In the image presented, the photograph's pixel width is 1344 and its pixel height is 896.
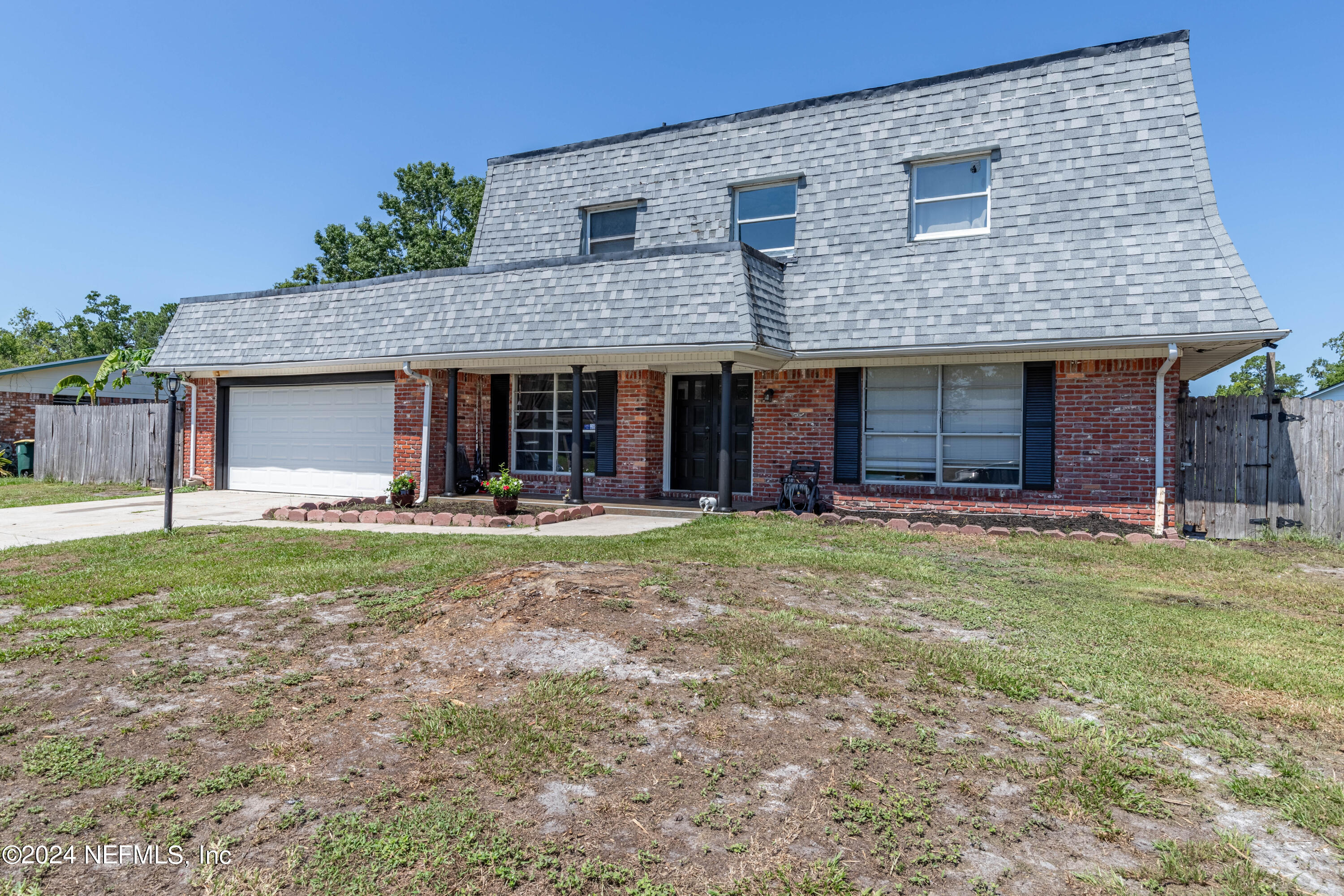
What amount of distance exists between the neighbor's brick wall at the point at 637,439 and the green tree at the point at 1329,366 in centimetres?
5247

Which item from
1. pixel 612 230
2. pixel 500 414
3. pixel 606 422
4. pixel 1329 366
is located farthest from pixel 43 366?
pixel 1329 366

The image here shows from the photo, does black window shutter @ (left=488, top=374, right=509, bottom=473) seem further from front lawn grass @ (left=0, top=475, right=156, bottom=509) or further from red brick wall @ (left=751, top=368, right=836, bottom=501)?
front lawn grass @ (left=0, top=475, right=156, bottom=509)

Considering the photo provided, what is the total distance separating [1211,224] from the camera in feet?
33.5

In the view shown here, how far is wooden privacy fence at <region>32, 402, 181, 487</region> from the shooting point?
1670cm

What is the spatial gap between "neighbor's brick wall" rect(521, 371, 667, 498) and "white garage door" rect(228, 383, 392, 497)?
180 inches

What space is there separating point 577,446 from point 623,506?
1307 millimetres

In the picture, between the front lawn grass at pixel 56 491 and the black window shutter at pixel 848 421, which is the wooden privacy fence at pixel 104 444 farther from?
the black window shutter at pixel 848 421

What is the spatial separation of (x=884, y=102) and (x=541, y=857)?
13195 mm

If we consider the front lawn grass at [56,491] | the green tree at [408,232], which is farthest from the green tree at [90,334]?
the front lawn grass at [56,491]

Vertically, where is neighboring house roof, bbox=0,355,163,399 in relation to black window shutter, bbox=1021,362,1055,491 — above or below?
above

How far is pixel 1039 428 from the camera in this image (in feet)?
35.9

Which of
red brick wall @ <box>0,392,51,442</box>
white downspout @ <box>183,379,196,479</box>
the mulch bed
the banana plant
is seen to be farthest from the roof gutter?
red brick wall @ <box>0,392,51,442</box>

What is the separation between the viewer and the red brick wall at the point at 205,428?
16.2 m

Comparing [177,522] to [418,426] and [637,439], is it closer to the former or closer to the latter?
[418,426]
